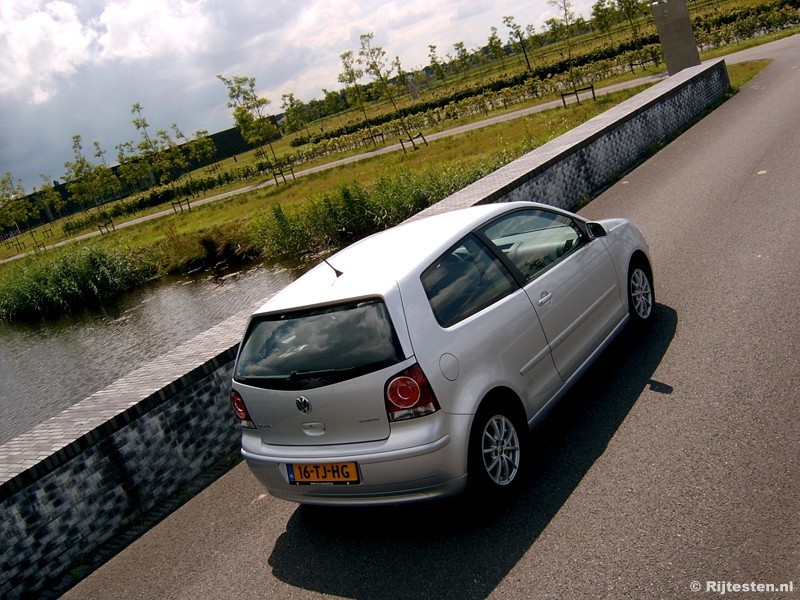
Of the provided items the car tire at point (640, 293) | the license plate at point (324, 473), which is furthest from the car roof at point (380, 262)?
the car tire at point (640, 293)

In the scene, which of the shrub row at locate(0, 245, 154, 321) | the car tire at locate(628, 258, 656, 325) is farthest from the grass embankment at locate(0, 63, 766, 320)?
the car tire at locate(628, 258, 656, 325)

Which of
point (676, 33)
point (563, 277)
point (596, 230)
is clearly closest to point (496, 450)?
point (563, 277)

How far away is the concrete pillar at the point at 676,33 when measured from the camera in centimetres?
2495

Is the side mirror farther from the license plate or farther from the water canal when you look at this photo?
the water canal

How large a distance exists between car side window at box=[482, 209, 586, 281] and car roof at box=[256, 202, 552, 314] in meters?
0.13

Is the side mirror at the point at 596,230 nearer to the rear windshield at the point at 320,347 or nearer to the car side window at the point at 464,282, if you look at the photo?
the car side window at the point at 464,282

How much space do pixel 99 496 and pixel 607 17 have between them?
7017 cm

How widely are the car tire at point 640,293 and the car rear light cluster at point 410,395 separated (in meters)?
2.82

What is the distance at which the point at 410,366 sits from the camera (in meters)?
4.01

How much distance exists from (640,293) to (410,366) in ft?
10.3

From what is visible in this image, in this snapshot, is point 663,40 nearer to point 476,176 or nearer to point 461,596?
point 476,176

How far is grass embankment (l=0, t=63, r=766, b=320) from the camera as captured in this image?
66.4ft

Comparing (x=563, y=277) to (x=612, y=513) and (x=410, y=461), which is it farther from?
(x=410, y=461)

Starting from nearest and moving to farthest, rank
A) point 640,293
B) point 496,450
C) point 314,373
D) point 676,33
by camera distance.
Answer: point 314,373
point 496,450
point 640,293
point 676,33
